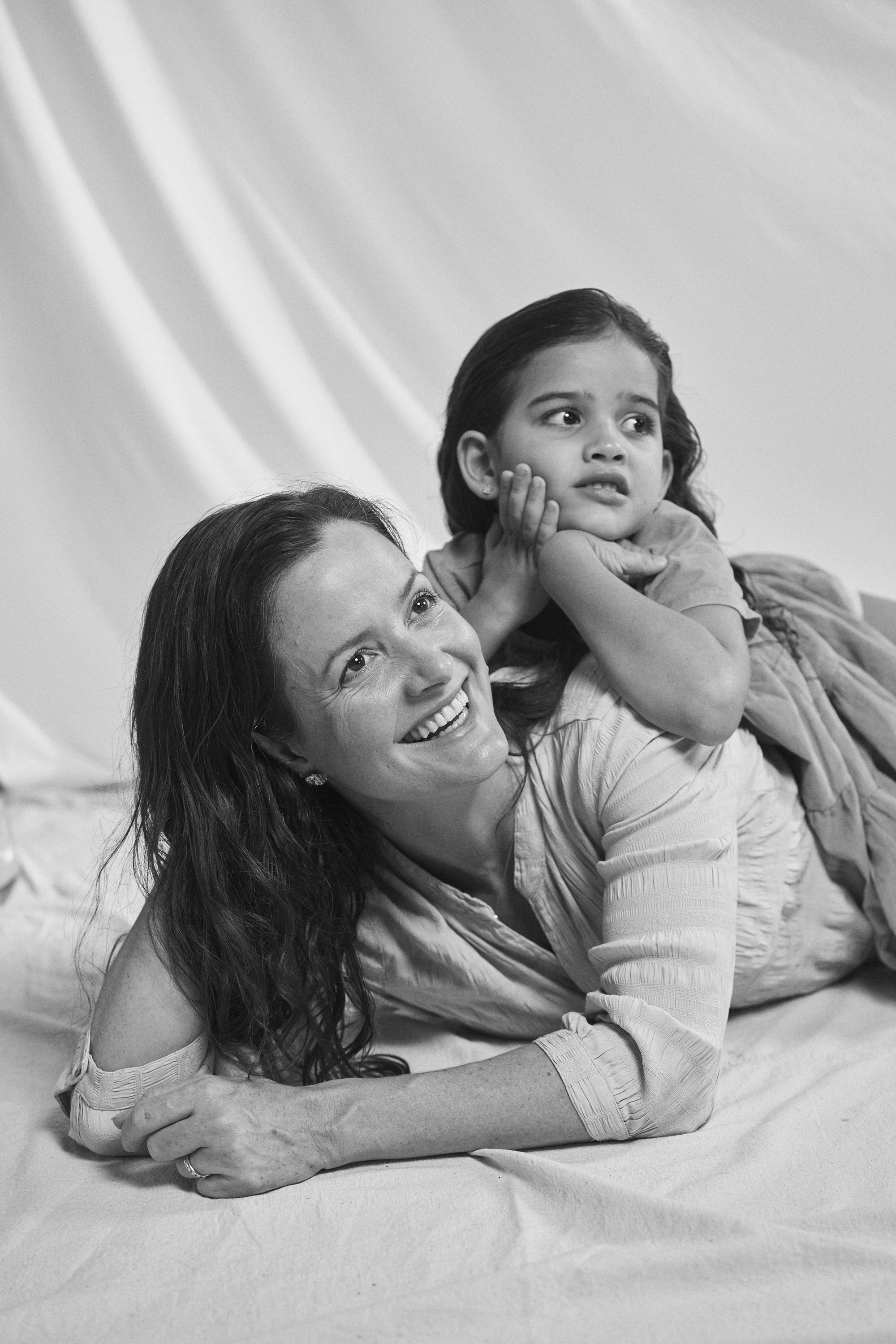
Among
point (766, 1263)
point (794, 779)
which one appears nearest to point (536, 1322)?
point (766, 1263)

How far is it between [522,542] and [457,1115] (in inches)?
28.4

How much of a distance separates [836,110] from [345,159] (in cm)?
117

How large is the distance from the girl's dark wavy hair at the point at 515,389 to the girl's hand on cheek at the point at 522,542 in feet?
0.26

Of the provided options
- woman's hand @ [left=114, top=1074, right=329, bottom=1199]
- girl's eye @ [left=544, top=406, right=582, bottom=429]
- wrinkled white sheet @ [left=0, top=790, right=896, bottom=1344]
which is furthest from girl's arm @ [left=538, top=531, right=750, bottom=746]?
woman's hand @ [left=114, top=1074, right=329, bottom=1199]

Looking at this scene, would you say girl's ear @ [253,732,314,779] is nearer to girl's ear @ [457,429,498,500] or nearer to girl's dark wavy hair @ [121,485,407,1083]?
girl's dark wavy hair @ [121,485,407,1083]

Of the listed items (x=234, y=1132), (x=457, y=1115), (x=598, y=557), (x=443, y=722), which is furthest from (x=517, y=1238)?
(x=598, y=557)

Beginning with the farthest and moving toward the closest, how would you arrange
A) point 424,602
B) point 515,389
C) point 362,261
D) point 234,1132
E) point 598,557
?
point 362,261 → point 515,389 → point 598,557 → point 424,602 → point 234,1132

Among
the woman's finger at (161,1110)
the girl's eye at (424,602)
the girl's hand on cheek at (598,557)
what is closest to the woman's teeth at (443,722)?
the girl's eye at (424,602)

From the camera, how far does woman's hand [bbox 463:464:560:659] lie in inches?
71.4

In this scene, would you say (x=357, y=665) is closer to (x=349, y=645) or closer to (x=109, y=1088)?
(x=349, y=645)

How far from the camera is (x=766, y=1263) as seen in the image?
1.32m

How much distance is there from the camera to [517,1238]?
1.40 metres

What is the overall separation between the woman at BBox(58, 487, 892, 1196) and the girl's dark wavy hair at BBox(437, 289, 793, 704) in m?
0.15

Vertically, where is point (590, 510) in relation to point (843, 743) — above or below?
above
